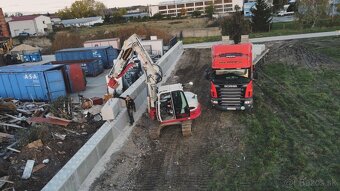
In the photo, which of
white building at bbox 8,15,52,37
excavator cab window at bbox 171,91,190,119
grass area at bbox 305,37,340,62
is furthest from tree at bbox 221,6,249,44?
white building at bbox 8,15,52,37

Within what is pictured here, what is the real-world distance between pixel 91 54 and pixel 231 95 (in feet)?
64.1

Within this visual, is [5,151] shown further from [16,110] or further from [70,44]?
[70,44]

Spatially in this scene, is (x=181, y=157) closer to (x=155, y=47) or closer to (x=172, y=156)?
(x=172, y=156)

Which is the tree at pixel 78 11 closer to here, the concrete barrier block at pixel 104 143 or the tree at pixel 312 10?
the tree at pixel 312 10

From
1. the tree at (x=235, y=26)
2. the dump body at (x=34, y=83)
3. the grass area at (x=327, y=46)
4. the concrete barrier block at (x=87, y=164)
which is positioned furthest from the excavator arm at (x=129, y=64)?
the tree at (x=235, y=26)

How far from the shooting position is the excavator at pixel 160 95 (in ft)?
43.9

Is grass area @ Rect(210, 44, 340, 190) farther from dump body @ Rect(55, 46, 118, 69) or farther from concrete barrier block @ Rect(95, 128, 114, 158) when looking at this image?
dump body @ Rect(55, 46, 118, 69)

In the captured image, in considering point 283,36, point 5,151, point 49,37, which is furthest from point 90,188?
point 49,37

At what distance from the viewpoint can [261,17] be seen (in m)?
44.3

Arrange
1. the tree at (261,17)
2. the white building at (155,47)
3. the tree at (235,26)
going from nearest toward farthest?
the white building at (155,47) < the tree at (235,26) < the tree at (261,17)

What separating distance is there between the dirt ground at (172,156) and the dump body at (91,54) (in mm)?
16735

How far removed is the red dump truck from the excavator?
70.4 inches

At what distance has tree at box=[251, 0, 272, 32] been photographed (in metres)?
44.0

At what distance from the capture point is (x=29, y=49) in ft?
140
